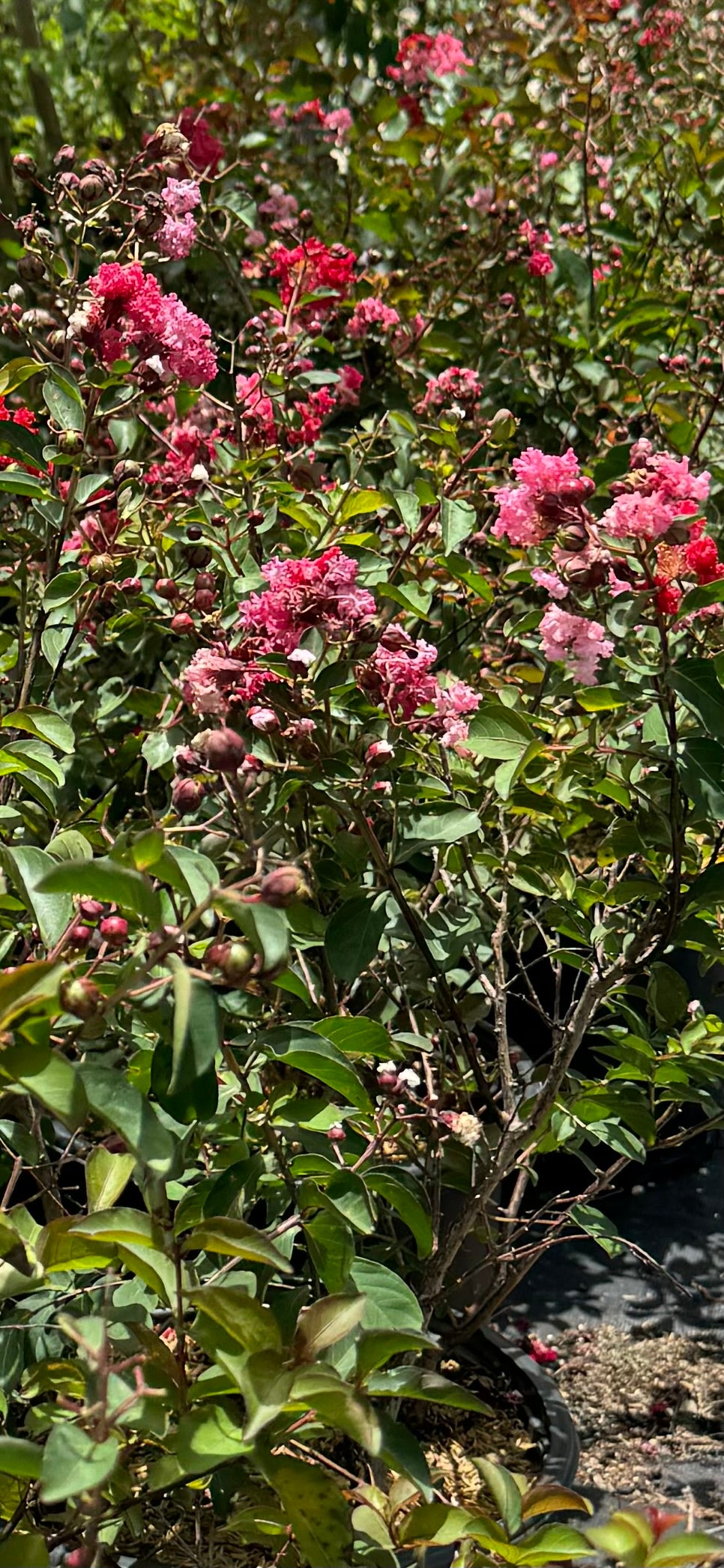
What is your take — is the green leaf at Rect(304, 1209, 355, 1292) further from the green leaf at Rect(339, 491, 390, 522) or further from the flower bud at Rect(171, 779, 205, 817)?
the green leaf at Rect(339, 491, 390, 522)

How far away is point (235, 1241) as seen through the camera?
717 mm

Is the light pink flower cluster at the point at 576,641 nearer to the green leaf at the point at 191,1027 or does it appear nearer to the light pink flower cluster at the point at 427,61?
the green leaf at the point at 191,1027

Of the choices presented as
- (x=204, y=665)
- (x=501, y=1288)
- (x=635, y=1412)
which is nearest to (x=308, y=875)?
(x=204, y=665)

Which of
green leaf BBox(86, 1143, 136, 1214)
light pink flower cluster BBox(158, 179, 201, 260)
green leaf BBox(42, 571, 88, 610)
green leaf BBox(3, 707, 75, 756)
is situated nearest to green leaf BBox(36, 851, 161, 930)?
green leaf BBox(86, 1143, 136, 1214)

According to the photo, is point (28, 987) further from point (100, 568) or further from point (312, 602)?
point (100, 568)

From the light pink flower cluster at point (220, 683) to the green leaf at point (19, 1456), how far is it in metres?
0.48

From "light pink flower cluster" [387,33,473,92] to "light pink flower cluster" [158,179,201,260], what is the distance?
1818 mm

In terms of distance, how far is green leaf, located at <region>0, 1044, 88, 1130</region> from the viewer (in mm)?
655

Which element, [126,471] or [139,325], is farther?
[126,471]

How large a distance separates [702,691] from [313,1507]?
61 centimetres

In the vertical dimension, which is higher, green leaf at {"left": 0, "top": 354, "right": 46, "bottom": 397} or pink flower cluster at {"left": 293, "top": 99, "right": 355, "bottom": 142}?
pink flower cluster at {"left": 293, "top": 99, "right": 355, "bottom": 142}

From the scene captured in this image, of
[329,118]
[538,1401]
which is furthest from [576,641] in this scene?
[329,118]

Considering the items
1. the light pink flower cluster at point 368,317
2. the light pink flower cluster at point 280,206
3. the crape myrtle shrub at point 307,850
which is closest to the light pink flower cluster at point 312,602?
the crape myrtle shrub at point 307,850

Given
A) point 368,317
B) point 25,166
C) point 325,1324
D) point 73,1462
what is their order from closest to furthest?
point 73,1462 → point 325,1324 → point 25,166 → point 368,317
